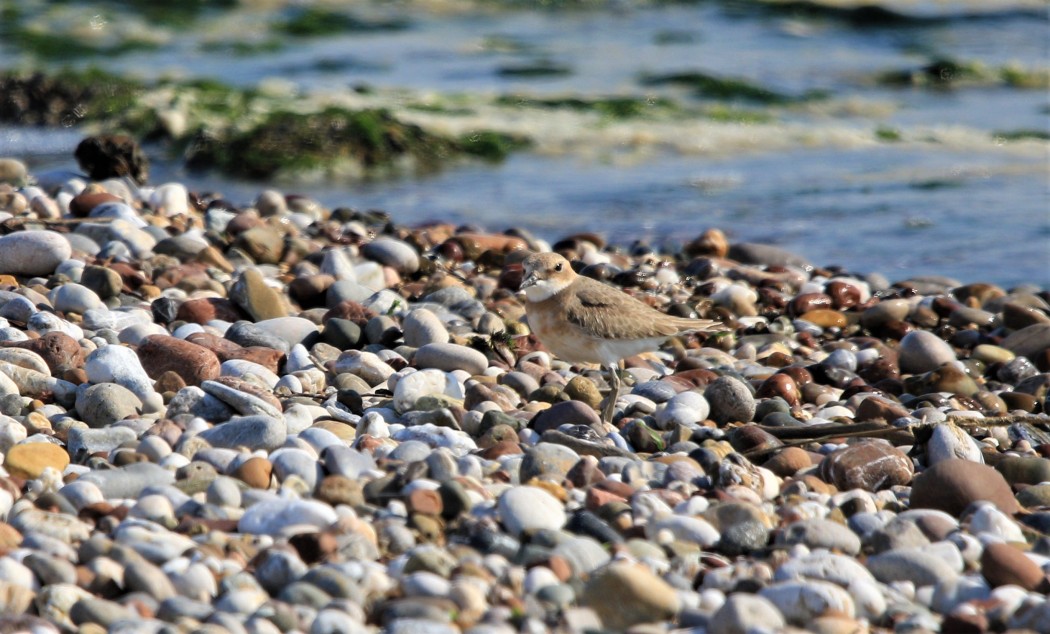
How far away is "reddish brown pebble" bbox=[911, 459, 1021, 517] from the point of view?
4.21m

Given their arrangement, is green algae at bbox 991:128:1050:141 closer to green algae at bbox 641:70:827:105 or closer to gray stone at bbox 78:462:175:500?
green algae at bbox 641:70:827:105

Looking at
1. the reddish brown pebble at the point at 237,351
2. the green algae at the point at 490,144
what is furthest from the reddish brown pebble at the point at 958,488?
the green algae at the point at 490,144

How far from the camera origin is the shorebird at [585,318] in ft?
17.8

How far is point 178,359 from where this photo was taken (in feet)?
17.1

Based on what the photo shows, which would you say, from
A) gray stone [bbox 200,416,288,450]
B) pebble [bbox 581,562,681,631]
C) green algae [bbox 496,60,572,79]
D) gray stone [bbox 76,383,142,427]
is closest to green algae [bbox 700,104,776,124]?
green algae [bbox 496,60,572,79]

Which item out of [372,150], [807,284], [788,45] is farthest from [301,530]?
[788,45]

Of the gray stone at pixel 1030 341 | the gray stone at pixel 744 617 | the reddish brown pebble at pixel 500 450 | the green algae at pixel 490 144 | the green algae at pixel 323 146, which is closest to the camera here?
the gray stone at pixel 744 617

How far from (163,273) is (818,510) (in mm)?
4045

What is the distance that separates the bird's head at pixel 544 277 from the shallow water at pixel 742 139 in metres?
4.50

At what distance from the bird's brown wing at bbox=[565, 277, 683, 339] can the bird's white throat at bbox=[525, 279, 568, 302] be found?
8 centimetres

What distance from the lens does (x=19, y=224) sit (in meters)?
7.17

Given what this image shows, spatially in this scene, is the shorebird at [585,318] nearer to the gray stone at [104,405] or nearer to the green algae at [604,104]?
the gray stone at [104,405]

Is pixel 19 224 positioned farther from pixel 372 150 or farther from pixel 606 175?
pixel 606 175

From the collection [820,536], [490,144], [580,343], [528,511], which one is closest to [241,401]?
[528,511]
